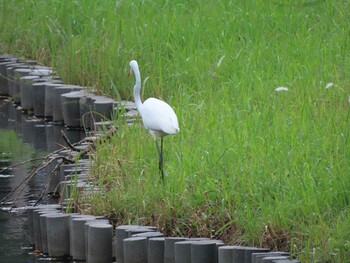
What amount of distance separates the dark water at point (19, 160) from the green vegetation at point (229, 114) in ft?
2.40

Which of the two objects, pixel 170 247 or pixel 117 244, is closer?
pixel 170 247

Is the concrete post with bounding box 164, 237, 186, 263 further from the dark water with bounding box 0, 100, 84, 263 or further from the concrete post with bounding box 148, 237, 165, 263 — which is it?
the dark water with bounding box 0, 100, 84, 263

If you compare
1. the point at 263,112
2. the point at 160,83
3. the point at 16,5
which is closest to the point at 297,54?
the point at 160,83

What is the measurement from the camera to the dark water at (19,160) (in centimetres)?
804

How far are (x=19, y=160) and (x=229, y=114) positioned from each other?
11.0 ft

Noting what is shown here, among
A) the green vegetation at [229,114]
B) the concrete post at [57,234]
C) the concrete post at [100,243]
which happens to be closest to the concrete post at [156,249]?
the green vegetation at [229,114]

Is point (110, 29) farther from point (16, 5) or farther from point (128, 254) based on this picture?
point (128, 254)

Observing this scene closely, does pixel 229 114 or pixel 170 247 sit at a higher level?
pixel 229 114

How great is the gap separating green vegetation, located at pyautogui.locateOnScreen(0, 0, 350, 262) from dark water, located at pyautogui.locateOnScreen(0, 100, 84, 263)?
73cm

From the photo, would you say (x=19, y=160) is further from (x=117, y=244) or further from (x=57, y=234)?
(x=117, y=244)

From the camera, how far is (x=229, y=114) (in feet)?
28.5

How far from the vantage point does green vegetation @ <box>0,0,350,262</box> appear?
6.63 metres

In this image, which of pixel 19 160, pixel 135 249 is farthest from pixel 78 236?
pixel 19 160

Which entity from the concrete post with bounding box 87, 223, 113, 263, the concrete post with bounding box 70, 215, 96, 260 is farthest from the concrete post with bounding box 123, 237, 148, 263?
the concrete post with bounding box 70, 215, 96, 260
